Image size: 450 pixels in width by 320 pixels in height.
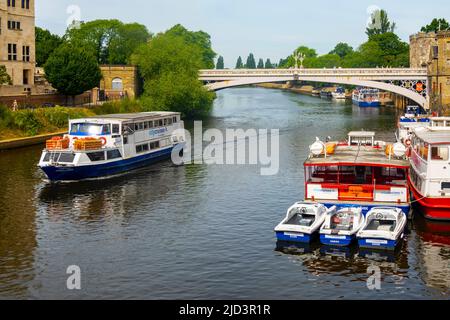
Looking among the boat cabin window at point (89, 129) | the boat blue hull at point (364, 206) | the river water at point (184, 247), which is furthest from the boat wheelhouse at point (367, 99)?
the boat blue hull at point (364, 206)

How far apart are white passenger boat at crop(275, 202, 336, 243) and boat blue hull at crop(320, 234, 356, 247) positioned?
79 cm

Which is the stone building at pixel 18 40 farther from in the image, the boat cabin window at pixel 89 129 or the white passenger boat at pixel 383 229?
the white passenger boat at pixel 383 229

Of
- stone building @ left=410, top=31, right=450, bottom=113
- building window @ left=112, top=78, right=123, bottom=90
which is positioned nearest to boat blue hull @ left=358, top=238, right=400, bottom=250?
stone building @ left=410, top=31, right=450, bottom=113

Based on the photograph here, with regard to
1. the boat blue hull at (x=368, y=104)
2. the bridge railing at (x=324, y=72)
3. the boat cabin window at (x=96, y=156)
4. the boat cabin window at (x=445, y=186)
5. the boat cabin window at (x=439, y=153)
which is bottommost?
the boat cabin window at (x=445, y=186)

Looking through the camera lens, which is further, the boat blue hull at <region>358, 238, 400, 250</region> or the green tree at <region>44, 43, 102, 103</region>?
the green tree at <region>44, 43, 102, 103</region>

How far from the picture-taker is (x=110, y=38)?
14338 cm

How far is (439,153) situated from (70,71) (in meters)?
64.0

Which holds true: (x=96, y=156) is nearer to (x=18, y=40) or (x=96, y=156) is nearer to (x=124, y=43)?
(x=18, y=40)

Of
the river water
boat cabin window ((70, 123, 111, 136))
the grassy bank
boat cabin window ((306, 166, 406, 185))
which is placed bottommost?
the river water

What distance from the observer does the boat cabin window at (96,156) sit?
57.0 metres

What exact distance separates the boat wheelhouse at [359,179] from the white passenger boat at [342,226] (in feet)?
4.80

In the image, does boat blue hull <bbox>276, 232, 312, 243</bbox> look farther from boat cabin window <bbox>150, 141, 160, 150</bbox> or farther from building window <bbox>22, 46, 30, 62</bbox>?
building window <bbox>22, 46, 30, 62</bbox>

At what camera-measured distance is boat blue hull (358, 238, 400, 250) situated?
35375mm
